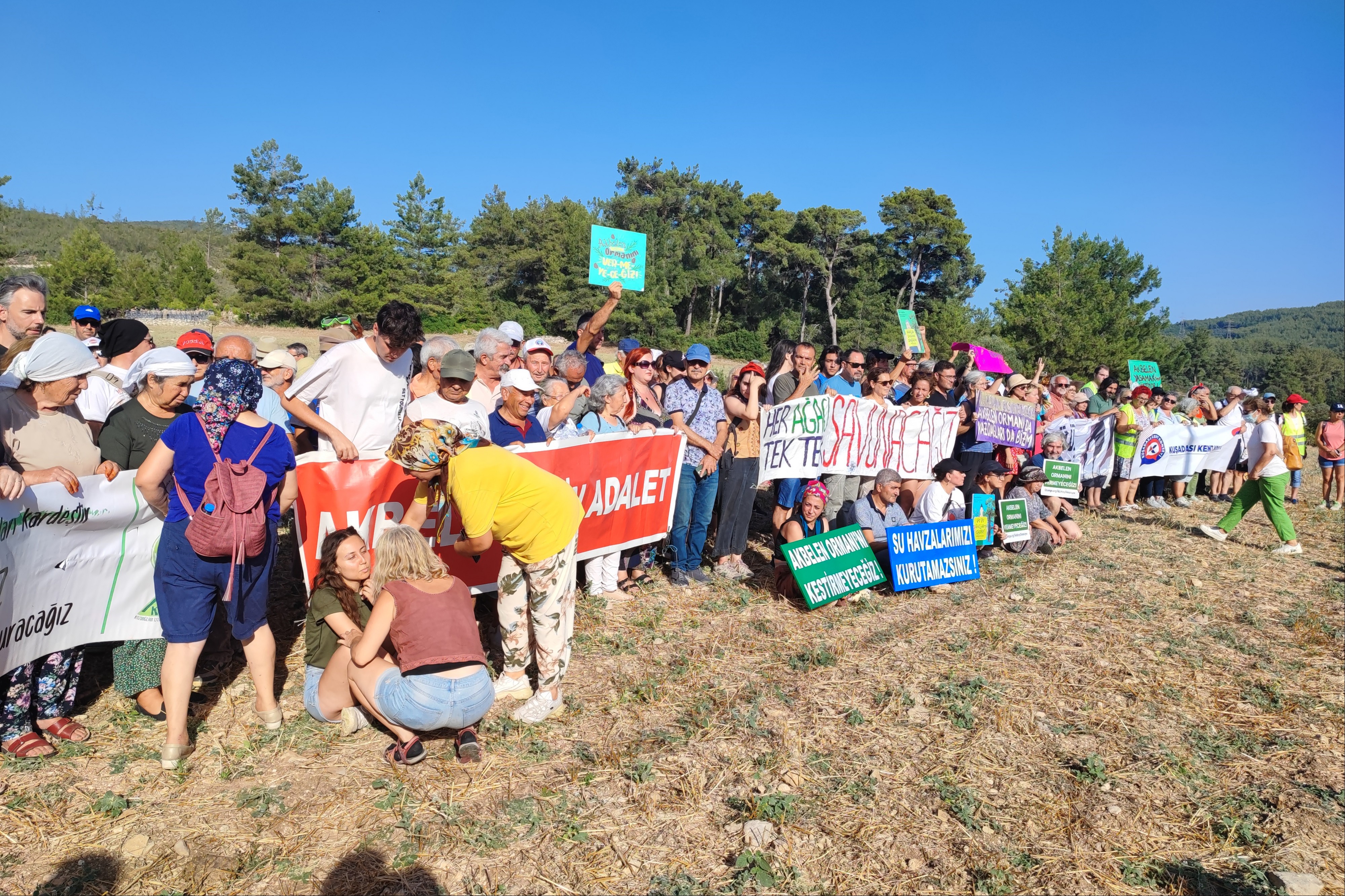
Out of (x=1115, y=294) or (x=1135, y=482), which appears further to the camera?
(x=1115, y=294)

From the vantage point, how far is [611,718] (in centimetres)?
489

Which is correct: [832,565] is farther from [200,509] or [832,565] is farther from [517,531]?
[200,509]

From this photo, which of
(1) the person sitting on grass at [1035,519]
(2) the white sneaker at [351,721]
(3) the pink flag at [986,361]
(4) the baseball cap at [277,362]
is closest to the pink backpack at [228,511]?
(2) the white sneaker at [351,721]

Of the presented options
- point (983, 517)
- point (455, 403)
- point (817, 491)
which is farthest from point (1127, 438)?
point (455, 403)

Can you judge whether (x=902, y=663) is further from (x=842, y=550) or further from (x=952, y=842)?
(x=952, y=842)

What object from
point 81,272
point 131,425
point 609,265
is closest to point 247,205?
point 81,272

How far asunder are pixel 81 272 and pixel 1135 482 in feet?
236

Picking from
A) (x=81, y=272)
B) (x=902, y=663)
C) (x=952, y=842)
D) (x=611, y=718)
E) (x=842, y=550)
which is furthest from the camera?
(x=81, y=272)

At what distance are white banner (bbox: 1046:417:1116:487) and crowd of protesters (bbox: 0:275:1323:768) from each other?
→ 6.53 m

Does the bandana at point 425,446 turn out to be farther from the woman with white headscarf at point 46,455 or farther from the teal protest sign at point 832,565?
the teal protest sign at point 832,565

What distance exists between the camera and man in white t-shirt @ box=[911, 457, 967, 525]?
7.95 meters

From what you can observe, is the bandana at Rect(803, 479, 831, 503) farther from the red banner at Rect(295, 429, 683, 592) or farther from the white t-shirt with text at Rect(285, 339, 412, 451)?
the white t-shirt with text at Rect(285, 339, 412, 451)

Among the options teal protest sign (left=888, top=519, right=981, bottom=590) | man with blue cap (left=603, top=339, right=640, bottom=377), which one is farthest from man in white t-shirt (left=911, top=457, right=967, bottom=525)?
man with blue cap (left=603, top=339, right=640, bottom=377)

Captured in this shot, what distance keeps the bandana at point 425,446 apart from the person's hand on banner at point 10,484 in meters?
1.63
